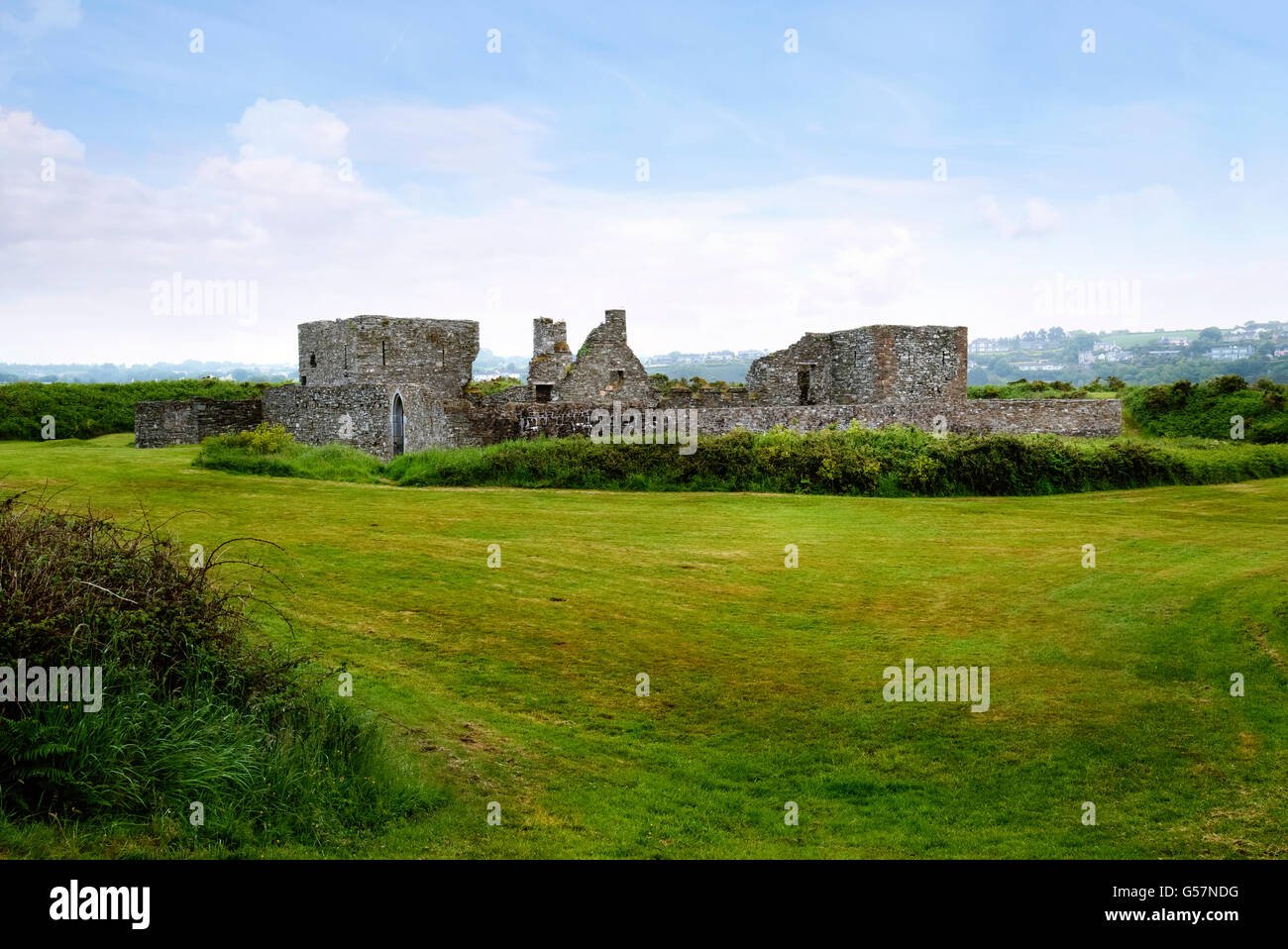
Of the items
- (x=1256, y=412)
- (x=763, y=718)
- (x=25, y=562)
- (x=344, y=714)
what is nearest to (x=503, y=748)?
(x=344, y=714)

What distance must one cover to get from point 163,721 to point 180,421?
28.2 m

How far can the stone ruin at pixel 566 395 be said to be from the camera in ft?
87.4

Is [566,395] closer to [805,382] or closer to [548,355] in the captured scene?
[548,355]

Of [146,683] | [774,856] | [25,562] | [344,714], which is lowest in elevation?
[774,856]

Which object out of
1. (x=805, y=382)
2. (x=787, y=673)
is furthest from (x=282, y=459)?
(x=805, y=382)

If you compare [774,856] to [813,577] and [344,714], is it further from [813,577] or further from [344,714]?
[813,577]

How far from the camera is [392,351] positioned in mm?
38094

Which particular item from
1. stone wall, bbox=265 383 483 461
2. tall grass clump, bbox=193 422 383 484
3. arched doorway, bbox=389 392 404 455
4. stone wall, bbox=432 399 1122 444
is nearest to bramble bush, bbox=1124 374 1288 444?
stone wall, bbox=432 399 1122 444

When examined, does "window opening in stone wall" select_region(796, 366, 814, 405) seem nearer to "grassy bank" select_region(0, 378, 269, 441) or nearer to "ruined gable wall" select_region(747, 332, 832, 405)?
"ruined gable wall" select_region(747, 332, 832, 405)

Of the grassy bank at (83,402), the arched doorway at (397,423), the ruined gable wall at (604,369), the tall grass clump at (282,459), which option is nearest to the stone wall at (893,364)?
the ruined gable wall at (604,369)

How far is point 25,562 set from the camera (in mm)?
6531

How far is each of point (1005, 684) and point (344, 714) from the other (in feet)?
21.2

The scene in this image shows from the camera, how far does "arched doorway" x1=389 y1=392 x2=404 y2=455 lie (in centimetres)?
2827

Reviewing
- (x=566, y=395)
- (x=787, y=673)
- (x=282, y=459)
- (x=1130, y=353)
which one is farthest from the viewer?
(x=1130, y=353)
